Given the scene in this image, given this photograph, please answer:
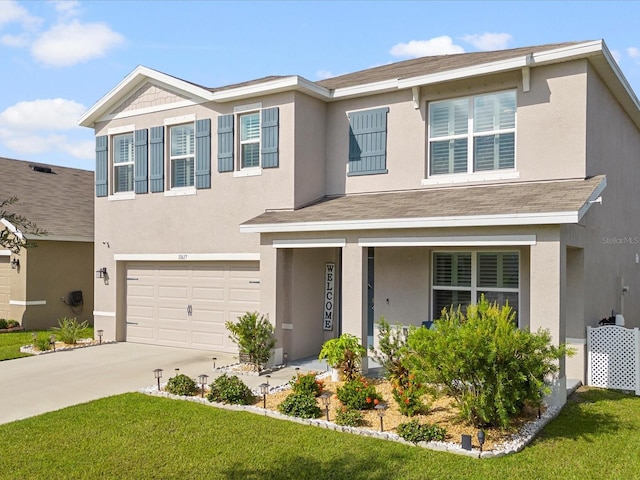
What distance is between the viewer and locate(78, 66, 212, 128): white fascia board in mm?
14015

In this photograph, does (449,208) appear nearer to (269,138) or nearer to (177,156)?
(269,138)

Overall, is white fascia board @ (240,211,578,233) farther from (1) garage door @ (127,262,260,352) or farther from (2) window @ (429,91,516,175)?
(2) window @ (429,91,516,175)

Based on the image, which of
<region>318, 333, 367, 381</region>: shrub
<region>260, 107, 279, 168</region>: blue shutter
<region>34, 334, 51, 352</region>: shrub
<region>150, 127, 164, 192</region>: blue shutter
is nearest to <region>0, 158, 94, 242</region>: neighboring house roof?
<region>34, 334, 51, 352</region>: shrub

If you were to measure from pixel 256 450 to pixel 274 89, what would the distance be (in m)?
8.26

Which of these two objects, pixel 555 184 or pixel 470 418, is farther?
pixel 555 184

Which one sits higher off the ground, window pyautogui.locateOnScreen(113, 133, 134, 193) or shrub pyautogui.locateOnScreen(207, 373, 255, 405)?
window pyautogui.locateOnScreen(113, 133, 134, 193)

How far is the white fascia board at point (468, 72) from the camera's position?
35.3 feet

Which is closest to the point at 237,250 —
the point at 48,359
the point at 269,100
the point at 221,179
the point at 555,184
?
the point at 221,179

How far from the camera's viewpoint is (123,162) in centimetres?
1572

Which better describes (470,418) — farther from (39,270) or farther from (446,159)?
(39,270)

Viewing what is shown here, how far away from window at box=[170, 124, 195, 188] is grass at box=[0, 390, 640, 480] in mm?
7261

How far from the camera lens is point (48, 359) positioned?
13.0 m

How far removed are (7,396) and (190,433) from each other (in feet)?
13.8

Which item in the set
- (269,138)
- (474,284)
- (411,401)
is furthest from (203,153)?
A: (411,401)
